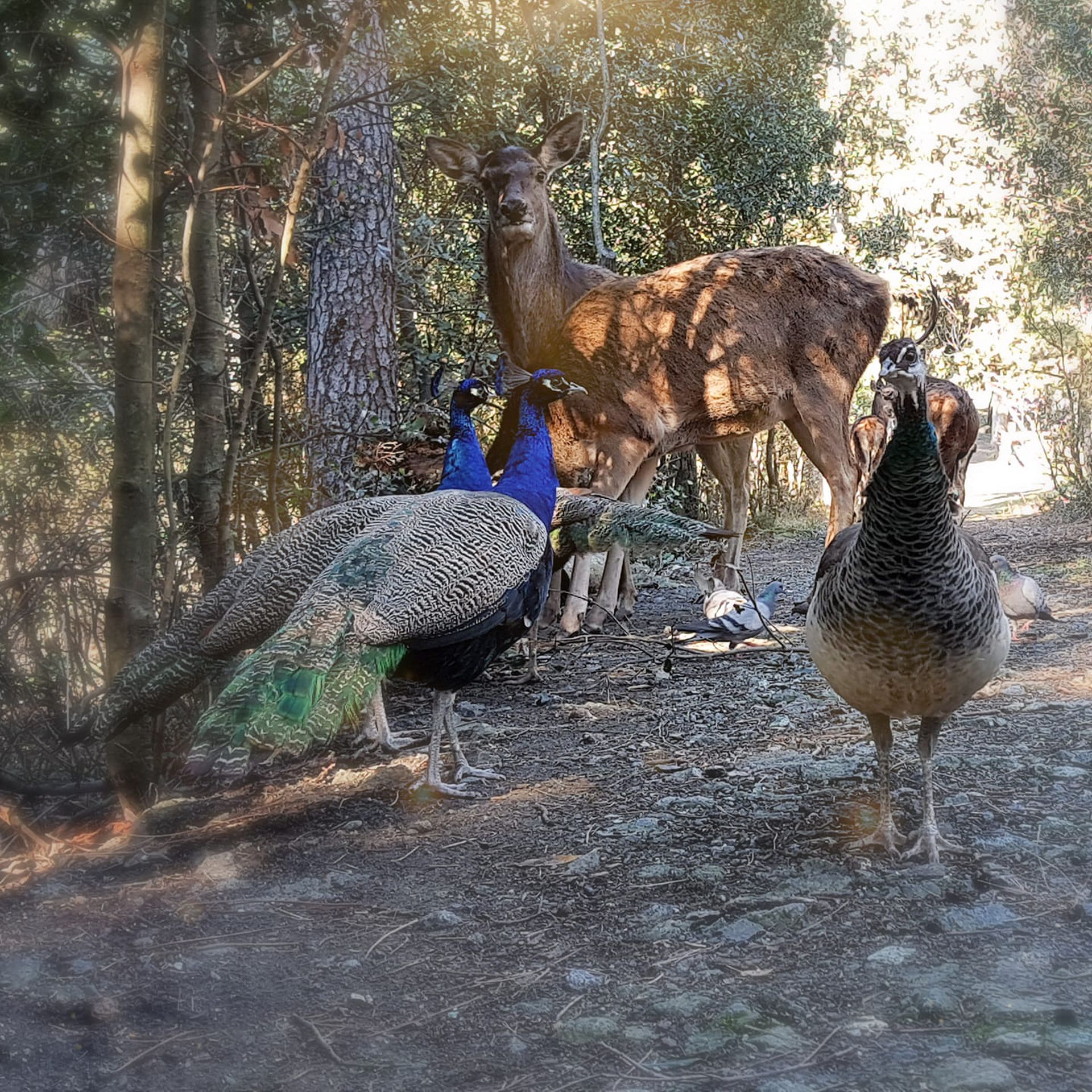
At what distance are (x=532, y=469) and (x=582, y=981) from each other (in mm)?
3445

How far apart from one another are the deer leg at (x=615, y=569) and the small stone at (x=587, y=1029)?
5.26 meters

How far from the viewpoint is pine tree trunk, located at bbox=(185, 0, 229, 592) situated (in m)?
4.55

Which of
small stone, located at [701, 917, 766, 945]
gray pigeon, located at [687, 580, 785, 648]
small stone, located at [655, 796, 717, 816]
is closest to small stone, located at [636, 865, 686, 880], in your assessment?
small stone, located at [701, 917, 766, 945]

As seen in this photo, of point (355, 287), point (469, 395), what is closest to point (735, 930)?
point (469, 395)

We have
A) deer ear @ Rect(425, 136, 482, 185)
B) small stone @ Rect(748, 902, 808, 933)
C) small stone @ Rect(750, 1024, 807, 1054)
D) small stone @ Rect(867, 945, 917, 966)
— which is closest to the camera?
small stone @ Rect(750, 1024, 807, 1054)

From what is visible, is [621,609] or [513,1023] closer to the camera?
[513,1023]

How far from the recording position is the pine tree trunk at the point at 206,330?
14.9 ft

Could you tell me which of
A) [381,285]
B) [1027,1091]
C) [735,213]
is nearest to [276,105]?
[381,285]

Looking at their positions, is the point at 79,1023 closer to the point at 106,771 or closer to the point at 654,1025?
the point at 654,1025

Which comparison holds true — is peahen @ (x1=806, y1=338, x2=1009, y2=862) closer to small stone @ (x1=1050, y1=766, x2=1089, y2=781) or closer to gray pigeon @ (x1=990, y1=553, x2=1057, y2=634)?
small stone @ (x1=1050, y1=766, x2=1089, y2=781)

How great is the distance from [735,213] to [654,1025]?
1143cm

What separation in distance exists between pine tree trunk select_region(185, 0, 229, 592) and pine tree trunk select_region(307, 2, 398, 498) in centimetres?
204

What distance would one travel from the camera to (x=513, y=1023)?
9.81 feet

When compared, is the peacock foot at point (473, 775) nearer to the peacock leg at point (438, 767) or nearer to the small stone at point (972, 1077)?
the peacock leg at point (438, 767)
